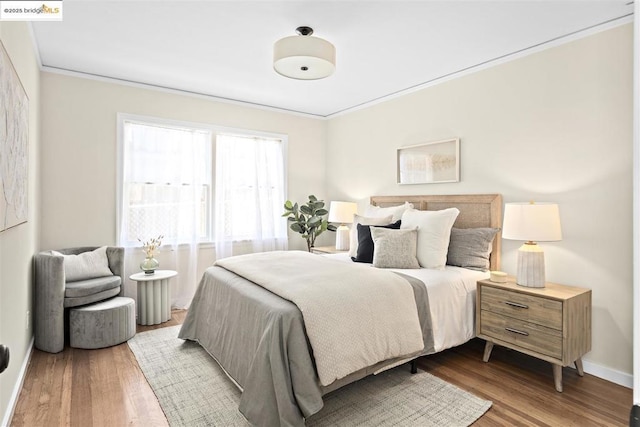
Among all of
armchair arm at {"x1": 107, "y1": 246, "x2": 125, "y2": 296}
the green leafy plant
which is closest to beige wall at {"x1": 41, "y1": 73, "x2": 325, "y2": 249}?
armchair arm at {"x1": 107, "y1": 246, "x2": 125, "y2": 296}

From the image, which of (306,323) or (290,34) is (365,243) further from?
(290,34)

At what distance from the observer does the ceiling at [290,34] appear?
2418 mm

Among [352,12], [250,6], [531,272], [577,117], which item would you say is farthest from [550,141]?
[250,6]

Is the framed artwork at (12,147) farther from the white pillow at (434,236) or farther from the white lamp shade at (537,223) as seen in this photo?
the white lamp shade at (537,223)

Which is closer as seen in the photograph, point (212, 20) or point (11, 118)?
point (11, 118)

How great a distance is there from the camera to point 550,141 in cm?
289

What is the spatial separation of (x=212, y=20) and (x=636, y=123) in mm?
2789

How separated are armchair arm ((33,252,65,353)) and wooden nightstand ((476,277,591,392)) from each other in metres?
3.50

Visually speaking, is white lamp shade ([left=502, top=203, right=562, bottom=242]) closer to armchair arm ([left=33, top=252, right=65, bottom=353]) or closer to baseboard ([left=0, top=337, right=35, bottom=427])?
baseboard ([left=0, top=337, right=35, bottom=427])

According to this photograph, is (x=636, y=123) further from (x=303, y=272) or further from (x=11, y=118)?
(x=11, y=118)

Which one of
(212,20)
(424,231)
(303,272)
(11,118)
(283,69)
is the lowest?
(303,272)

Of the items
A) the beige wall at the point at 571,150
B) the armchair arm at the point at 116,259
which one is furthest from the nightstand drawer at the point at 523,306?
the armchair arm at the point at 116,259

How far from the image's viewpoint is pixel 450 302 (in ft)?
8.91

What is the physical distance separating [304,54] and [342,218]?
2.51 m
